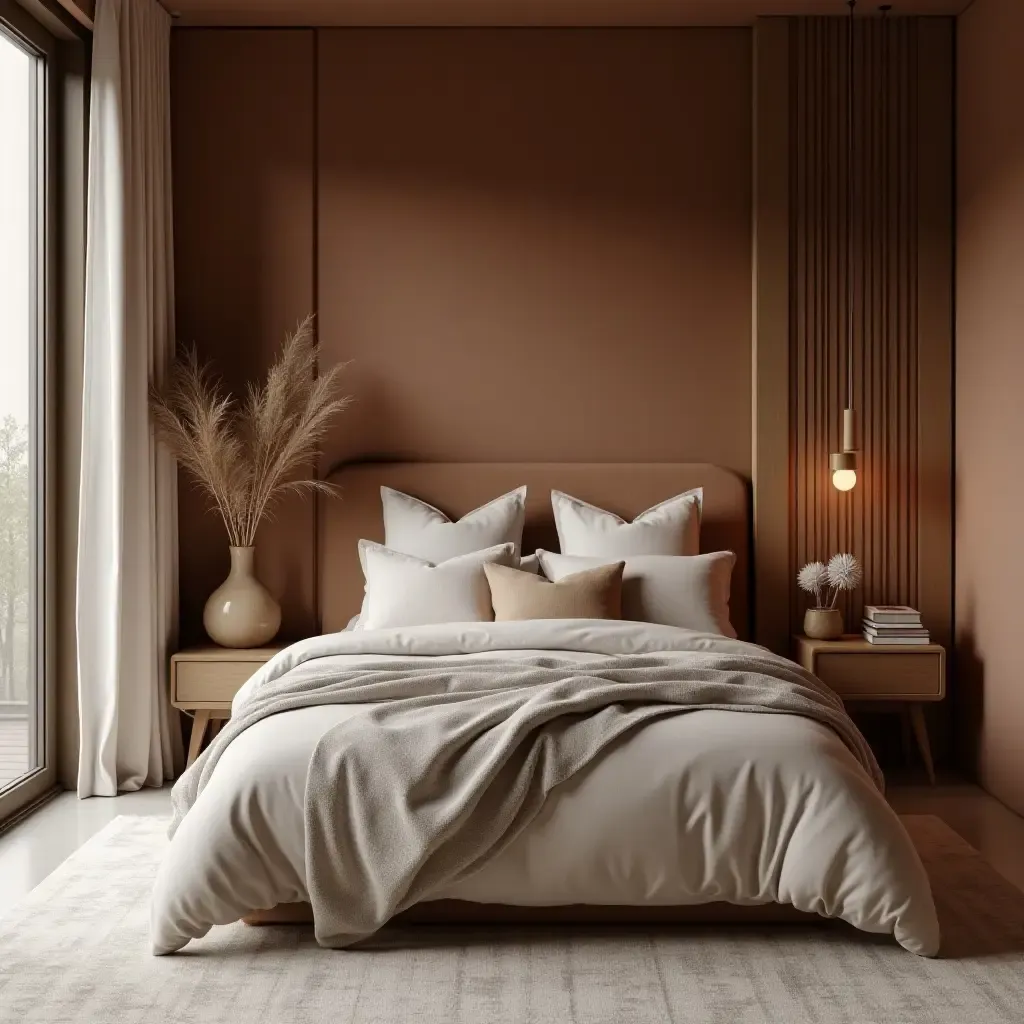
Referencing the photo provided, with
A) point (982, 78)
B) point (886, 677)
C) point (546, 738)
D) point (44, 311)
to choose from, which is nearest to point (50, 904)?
point (546, 738)

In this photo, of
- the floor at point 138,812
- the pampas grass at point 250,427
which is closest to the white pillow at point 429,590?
the pampas grass at point 250,427

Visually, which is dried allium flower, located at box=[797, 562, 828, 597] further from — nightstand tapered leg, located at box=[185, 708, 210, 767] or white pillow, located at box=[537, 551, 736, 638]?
nightstand tapered leg, located at box=[185, 708, 210, 767]

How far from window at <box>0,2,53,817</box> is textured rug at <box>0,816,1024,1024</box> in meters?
1.20

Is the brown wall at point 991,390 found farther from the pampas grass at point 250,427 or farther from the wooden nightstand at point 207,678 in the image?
the wooden nightstand at point 207,678

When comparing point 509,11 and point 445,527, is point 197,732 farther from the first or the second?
point 509,11

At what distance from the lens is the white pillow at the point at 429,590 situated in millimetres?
4191

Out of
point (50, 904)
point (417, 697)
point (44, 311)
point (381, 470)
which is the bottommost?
point (50, 904)

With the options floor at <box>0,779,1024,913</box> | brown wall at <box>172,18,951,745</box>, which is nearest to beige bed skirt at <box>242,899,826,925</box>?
floor at <box>0,779,1024,913</box>

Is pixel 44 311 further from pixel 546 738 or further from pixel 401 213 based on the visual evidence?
pixel 546 738

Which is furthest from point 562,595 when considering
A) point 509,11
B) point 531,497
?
point 509,11

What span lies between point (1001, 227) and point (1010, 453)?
85 centimetres

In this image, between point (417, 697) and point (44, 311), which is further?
point (44, 311)

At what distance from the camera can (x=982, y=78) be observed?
4.45 m

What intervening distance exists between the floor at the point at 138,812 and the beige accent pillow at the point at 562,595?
1.32 metres
